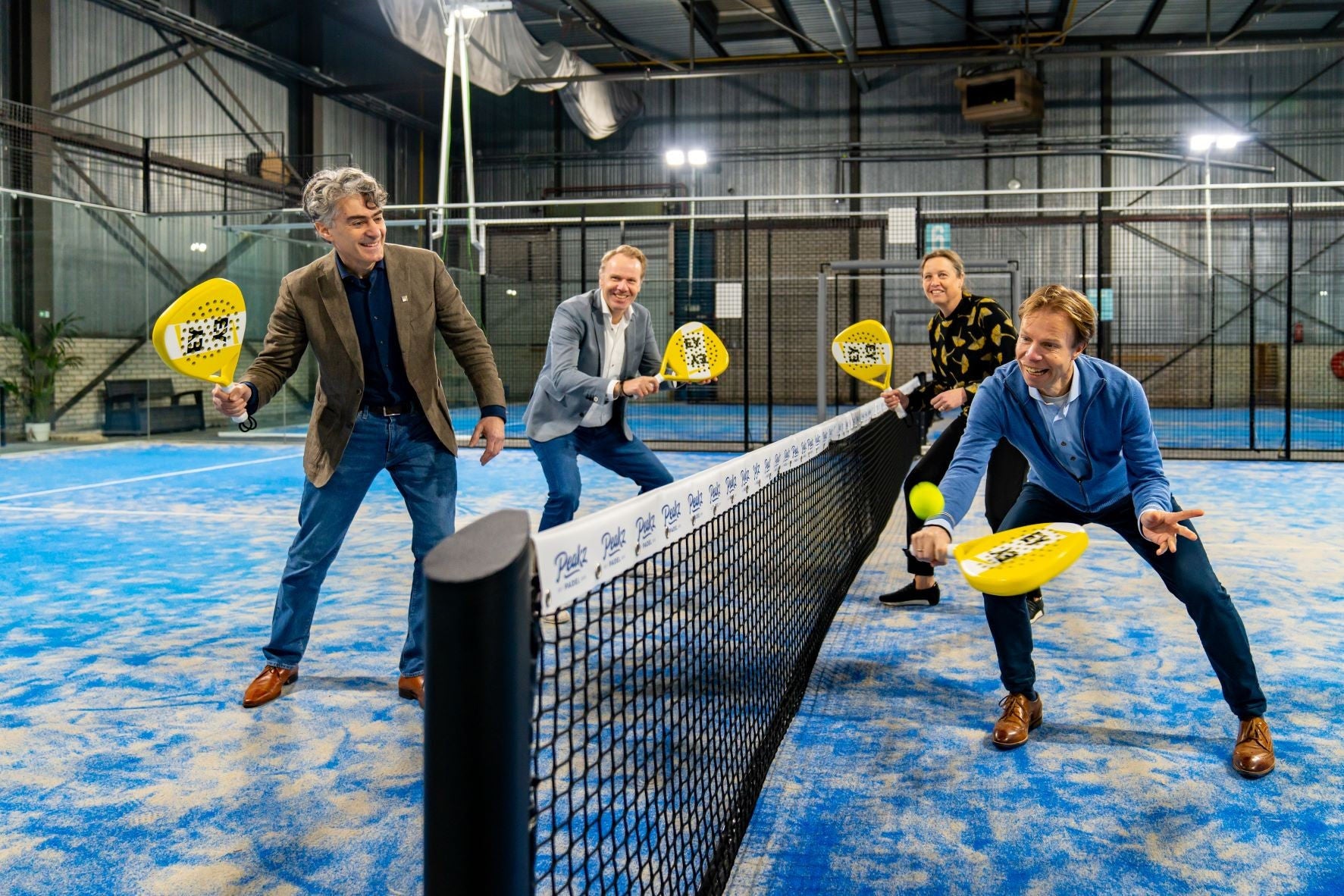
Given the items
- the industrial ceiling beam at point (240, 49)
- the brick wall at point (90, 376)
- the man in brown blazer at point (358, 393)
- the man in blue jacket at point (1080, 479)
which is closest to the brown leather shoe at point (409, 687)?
the man in brown blazer at point (358, 393)

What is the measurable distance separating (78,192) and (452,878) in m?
17.5

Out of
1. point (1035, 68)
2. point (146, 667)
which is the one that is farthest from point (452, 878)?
point (1035, 68)

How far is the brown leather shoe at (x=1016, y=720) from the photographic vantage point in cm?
330

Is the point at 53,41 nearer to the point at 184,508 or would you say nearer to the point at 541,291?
the point at 541,291

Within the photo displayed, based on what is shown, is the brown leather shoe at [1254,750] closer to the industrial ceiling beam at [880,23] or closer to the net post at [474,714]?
the net post at [474,714]

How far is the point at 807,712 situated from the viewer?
3656 mm

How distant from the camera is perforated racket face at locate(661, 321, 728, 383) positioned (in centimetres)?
598

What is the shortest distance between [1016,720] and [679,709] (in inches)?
41.4

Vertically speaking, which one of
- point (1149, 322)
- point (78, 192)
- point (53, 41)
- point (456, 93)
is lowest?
point (1149, 322)

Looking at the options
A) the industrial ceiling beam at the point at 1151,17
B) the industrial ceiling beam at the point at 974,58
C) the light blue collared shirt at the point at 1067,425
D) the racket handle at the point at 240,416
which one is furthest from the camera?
the industrial ceiling beam at the point at 1151,17

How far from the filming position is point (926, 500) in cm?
226

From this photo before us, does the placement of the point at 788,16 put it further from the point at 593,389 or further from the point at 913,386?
the point at 593,389

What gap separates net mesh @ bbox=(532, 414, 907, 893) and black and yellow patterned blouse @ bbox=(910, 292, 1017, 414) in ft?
2.29

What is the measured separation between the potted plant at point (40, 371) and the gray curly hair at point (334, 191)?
1224 centimetres
